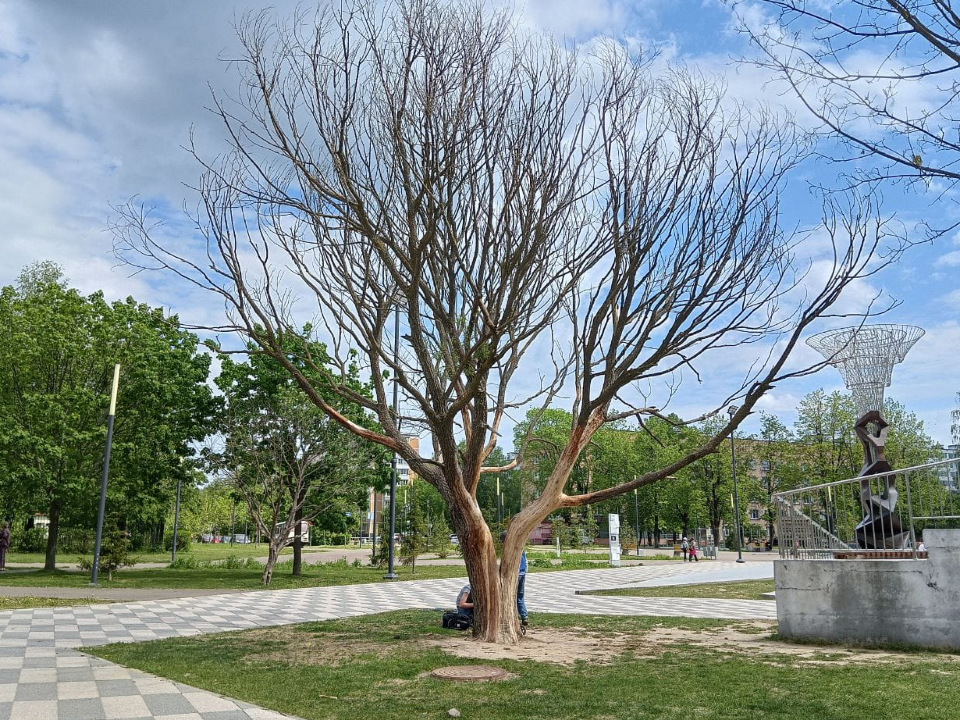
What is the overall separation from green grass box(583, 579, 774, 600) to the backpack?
939 centimetres

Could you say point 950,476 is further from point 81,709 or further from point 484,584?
point 81,709

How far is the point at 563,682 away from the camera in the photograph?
24.5 ft

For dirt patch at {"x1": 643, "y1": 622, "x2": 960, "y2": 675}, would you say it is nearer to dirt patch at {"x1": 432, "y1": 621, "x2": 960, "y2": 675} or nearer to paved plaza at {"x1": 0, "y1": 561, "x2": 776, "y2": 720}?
dirt patch at {"x1": 432, "y1": 621, "x2": 960, "y2": 675}

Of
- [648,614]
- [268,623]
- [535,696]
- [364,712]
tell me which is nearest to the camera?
[364,712]

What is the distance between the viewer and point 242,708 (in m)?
6.43

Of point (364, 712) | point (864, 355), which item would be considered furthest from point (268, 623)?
point (864, 355)

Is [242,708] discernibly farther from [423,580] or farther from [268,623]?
[423,580]

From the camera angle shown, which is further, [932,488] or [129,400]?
[129,400]

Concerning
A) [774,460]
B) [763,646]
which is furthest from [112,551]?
[774,460]

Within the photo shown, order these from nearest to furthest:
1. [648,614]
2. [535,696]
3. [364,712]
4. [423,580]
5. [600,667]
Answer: [364,712]
[535,696]
[600,667]
[648,614]
[423,580]

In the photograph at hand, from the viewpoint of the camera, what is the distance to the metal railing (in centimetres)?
964

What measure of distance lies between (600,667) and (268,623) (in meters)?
7.29

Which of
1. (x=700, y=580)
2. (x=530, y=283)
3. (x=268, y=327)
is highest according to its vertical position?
(x=530, y=283)

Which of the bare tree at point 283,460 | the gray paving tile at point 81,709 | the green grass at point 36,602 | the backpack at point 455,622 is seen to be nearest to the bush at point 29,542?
the bare tree at point 283,460
